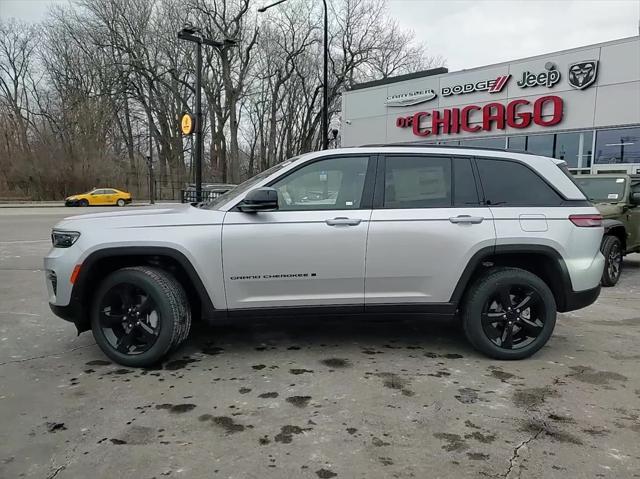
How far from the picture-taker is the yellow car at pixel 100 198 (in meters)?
35.7

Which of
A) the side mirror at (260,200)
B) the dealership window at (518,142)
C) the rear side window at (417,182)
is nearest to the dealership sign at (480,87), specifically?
the dealership window at (518,142)

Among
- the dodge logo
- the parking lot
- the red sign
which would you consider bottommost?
the parking lot

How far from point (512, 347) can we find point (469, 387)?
2.70 feet

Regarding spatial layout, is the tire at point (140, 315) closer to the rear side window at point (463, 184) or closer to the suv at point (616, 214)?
the rear side window at point (463, 184)

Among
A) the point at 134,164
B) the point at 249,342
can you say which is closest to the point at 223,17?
the point at 134,164

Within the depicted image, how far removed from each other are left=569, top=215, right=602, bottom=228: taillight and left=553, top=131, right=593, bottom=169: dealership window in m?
15.2

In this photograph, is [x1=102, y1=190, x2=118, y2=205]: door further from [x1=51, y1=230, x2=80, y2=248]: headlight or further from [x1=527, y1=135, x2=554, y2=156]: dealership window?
[x1=51, y1=230, x2=80, y2=248]: headlight

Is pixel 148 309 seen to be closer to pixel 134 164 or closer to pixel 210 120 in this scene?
pixel 210 120

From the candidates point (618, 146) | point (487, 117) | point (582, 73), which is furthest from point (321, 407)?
point (487, 117)

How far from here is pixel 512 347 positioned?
169 inches

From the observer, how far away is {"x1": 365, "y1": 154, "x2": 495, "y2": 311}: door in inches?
161

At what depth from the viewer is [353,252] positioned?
4.05 meters

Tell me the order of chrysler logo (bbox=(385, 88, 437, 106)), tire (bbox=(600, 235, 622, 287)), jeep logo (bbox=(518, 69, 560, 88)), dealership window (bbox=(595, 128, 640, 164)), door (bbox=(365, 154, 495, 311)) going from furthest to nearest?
chrysler logo (bbox=(385, 88, 437, 106)) < jeep logo (bbox=(518, 69, 560, 88)) < dealership window (bbox=(595, 128, 640, 164)) < tire (bbox=(600, 235, 622, 287)) < door (bbox=(365, 154, 495, 311))

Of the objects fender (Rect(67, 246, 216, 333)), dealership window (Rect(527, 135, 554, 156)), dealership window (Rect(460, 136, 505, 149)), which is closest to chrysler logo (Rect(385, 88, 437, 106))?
dealership window (Rect(460, 136, 505, 149))
